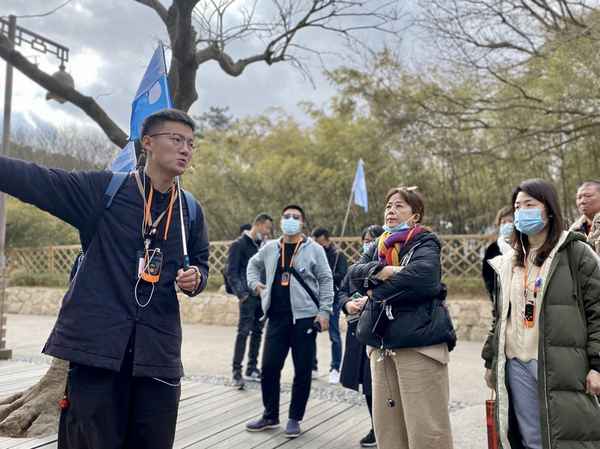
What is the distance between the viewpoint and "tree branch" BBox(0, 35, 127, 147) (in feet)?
12.7

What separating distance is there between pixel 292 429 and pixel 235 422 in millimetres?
450

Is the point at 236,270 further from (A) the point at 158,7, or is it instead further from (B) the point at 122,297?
(B) the point at 122,297

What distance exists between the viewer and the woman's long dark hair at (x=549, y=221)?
2176 mm

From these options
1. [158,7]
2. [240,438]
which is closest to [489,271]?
[240,438]

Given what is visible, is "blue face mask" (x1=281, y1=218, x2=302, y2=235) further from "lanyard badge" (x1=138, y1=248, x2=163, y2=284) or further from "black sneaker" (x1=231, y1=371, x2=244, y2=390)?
"lanyard badge" (x1=138, y1=248, x2=163, y2=284)

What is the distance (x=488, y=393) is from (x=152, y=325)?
157 inches

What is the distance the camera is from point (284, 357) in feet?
11.4

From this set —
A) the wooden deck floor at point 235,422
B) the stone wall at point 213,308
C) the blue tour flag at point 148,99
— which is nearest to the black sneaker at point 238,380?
the wooden deck floor at point 235,422

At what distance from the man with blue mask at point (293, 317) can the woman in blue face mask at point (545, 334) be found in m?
1.38

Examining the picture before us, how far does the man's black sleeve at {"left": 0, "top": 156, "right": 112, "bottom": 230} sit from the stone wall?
7.43 m

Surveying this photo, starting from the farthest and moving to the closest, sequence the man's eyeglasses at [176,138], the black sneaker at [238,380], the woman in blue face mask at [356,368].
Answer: the black sneaker at [238,380], the woman in blue face mask at [356,368], the man's eyeglasses at [176,138]

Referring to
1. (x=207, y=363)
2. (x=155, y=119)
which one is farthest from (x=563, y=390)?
(x=207, y=363)

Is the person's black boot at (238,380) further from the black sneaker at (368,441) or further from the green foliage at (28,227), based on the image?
the green foliage at (28,227)

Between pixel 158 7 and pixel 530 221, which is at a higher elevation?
pixel 158 7
